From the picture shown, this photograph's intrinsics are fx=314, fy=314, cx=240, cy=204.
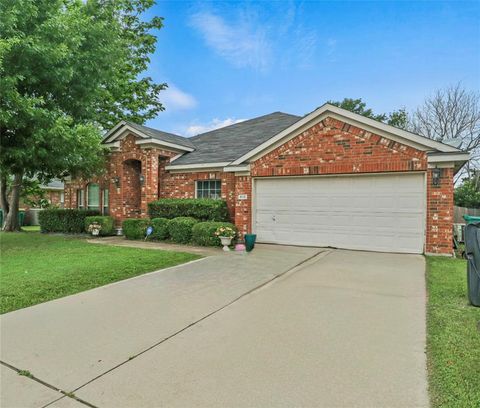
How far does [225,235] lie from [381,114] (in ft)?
93.4

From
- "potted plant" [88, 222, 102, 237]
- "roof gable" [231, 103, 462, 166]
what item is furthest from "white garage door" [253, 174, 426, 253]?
"potted plant" [88, 222, 102, 237]

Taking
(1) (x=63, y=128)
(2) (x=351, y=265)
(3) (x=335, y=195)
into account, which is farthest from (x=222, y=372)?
(1) (x=63, y=128)

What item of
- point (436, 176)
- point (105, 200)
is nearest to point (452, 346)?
→ point (436, 176)

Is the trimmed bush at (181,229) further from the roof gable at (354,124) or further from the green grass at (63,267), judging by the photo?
the roof gable at (354,124)

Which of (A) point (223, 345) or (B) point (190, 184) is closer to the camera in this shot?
(A) point (223, 345)

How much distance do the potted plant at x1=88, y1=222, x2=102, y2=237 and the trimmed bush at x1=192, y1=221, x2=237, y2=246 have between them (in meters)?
5.02

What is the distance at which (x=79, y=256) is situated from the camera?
8.31 m

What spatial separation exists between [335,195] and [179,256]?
5025 mm

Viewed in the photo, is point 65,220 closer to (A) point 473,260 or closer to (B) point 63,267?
(B) point 63,267

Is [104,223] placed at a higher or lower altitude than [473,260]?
lower

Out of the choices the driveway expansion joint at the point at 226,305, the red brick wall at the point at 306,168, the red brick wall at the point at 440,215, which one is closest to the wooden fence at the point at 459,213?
the red brick wall at the point at 440,215

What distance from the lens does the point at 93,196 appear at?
15.6 metres

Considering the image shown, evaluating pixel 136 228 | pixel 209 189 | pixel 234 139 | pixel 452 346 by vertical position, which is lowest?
pixel 452 346

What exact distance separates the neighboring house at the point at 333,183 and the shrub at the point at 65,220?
3.23 m
